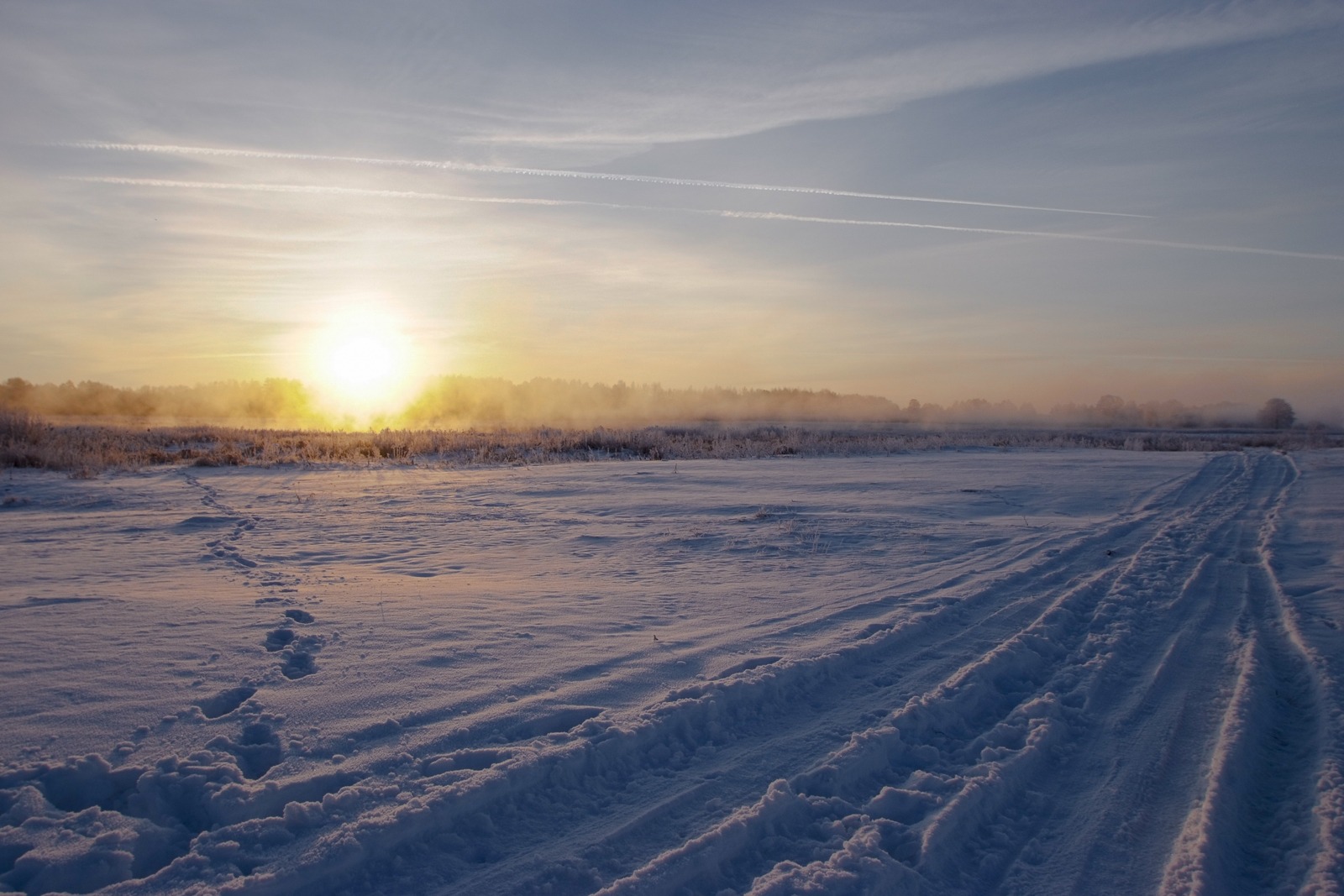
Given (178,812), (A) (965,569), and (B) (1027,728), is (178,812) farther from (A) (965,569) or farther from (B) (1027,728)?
(A) (965,569)

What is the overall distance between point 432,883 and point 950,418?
323 ft

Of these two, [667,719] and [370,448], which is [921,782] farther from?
[370,448]

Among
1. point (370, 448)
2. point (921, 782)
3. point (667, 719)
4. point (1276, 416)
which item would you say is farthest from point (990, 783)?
point (1276, 416)

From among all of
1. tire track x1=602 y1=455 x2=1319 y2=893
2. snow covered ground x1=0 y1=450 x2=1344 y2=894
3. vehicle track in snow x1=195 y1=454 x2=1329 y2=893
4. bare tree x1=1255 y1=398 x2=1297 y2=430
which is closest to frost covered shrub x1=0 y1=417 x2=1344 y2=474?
snow covered ground x1=0 y1=450 x2=1344 y2=894

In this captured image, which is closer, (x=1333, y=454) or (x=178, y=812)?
(x=178, y=812)

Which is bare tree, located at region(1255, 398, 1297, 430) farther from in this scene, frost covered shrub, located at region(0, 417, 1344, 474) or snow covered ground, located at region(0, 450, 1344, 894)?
snow covered ground, located at region(0, 450, 1344, 894)

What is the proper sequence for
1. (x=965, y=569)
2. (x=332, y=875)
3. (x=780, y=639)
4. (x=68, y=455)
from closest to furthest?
1. (x=332, y=875)
2. (x=780, y=639)
3. (x=965, y=569)
4. (x=68, y=455)

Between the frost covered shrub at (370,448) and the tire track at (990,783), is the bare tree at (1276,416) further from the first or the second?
the tire track at (990,783)

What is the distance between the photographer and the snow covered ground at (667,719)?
304cm

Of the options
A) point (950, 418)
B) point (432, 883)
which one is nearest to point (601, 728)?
point (432, 883)

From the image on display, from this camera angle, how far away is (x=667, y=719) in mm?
4184

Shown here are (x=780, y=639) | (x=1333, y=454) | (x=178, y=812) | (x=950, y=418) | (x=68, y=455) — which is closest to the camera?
(x=178, y=812)

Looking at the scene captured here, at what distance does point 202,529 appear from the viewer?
33.9 ft

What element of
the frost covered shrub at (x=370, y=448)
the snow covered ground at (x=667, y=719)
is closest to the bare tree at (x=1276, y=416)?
the frost covered shrub at (x=370, y=448)
